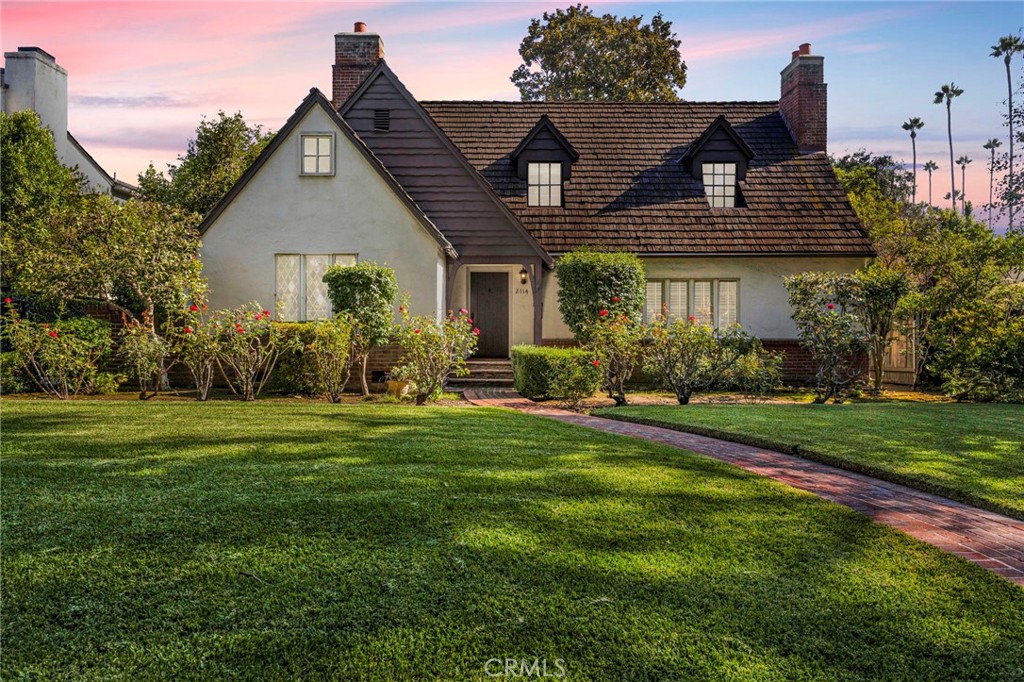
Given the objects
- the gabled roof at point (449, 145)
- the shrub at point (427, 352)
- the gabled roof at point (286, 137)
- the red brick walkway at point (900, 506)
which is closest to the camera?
the red brick walkway at point (900, 506)

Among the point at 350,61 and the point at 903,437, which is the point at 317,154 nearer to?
the point at 350,61

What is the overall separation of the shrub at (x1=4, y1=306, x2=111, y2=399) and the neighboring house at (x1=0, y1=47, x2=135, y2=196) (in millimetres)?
13360

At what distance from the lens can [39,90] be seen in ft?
82.4

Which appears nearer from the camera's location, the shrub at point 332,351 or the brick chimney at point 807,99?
the shrub at point 332,351

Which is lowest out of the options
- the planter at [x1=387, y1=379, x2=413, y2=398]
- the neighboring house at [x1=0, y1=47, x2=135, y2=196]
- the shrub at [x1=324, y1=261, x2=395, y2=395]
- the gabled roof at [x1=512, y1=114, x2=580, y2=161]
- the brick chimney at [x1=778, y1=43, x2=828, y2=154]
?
the planter at [x1=387, y1=379, x2=413, y2=398]

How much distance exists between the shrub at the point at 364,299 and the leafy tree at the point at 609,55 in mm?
22697

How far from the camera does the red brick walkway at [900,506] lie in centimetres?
484

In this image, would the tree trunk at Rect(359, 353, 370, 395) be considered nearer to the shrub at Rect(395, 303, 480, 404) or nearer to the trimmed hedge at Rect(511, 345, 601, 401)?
the shrub at Rect(395, 303, 480, 404)

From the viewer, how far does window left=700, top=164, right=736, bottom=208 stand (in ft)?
68.0

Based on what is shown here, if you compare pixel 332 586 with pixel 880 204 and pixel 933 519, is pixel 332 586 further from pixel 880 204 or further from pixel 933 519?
pixel 880 204

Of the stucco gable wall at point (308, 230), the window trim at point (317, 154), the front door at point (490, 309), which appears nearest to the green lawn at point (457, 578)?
the stucco gable wall at point (308, 230)

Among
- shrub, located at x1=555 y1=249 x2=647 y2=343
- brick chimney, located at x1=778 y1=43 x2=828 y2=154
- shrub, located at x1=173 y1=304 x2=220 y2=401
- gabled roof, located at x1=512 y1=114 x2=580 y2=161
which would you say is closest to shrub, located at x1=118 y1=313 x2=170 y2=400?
shrub, located at x1=173 y1=304 x2=220 y2=401

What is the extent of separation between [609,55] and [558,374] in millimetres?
24110

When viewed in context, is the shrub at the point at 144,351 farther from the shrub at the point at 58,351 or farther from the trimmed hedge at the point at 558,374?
the trimmed hedge at the point at 558,374
